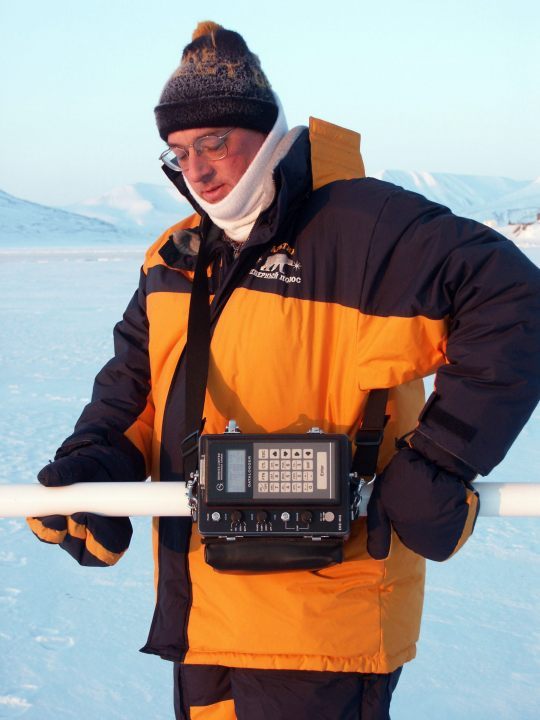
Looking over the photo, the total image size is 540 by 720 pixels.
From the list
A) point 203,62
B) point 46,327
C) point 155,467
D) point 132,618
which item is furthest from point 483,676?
point 46,327

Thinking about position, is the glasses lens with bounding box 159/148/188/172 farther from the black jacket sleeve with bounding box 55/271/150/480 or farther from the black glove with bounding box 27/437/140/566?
the black glove with bounding box 27/437/140/566

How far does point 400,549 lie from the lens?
5.13 feet

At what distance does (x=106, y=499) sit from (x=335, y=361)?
44cm

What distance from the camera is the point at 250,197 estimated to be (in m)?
1.52

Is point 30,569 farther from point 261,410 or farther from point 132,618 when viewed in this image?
point 261,410

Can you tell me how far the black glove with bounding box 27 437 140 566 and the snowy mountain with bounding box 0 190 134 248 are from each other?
4150 centimetres

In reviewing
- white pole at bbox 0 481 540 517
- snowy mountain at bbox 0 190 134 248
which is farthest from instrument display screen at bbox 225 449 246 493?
snowy mountain at bbox 0 190 134 248

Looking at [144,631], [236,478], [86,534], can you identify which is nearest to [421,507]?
[236,478]

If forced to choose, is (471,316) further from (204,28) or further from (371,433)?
(204,28)

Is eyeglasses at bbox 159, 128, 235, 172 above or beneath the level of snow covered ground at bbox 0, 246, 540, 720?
above

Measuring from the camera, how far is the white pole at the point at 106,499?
1384 mm

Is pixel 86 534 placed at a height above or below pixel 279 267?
below

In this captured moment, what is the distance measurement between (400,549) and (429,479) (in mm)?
286

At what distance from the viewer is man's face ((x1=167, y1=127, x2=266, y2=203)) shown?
1.55m
